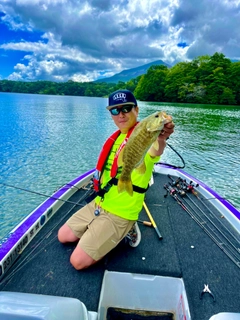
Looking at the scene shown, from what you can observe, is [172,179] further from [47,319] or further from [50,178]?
[50,178]

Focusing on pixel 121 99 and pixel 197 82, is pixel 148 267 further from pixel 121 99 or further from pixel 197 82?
pixel 197 82

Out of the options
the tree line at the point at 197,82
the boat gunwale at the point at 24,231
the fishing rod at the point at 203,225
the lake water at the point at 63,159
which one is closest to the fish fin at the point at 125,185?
the boat gunwale at the point at 24,231

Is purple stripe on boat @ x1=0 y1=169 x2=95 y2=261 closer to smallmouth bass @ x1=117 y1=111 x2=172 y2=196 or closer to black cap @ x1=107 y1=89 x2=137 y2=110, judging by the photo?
smallmouth bass @ x1=117 y1=111 x2=172 y2=196

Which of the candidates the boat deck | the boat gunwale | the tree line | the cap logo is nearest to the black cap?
the cap logo

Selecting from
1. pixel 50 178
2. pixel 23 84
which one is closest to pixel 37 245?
pixel 50 178

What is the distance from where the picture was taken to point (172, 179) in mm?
6137

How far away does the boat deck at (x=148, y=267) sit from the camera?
2561mm

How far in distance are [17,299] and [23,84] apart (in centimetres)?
A: 13822

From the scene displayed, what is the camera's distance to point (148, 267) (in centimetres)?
288

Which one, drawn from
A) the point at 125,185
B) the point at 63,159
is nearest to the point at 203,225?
the point at 125,185

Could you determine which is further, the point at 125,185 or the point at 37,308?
the point at 125,185

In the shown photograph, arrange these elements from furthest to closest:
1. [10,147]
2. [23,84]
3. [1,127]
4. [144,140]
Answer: [23,84] → [1,127] → [10,147] → [144,140]

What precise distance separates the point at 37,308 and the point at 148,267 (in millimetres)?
1761

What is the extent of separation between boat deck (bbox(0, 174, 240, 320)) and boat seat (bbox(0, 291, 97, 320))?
993 mm
